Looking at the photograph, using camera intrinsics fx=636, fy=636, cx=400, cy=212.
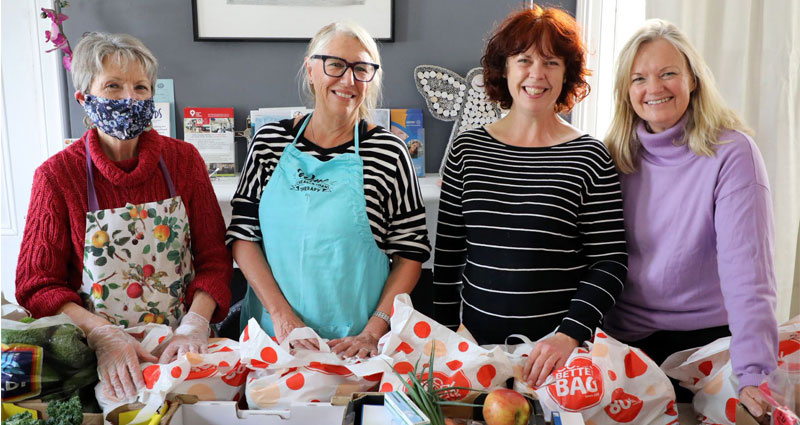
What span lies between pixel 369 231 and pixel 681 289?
0.71 metres

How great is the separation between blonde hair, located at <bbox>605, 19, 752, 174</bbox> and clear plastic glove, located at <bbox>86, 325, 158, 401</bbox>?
44.8 inches

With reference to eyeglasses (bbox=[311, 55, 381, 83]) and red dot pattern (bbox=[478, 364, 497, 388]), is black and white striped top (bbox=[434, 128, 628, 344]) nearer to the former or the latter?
red dot pattern (bbox=[478, 364, 497, 388])

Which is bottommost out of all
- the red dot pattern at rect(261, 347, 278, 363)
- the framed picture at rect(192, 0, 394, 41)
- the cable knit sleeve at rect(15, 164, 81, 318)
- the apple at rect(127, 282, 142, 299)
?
the red dot pattern at rect(261, 347, 278, 363)

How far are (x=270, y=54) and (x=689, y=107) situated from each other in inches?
75.5

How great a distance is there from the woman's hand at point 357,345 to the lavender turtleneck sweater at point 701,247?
0.57m

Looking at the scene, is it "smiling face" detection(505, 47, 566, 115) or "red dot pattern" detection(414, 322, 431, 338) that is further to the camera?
"smiling face" detection(505, 47, 566, 115)

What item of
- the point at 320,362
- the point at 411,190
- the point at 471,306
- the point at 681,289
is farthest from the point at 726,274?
the point at 320,362

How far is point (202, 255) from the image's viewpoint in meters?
1.52

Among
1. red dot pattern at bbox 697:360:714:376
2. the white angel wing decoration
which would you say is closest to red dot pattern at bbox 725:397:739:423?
red dot pattern at bbox 697:360:714:376

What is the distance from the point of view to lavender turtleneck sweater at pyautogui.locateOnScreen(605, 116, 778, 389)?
1246mm

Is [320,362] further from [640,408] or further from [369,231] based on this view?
[640,408]

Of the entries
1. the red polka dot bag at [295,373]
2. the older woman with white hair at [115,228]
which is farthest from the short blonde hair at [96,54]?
the red polka dot bag at [295,373]

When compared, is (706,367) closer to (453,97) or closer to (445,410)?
(445,410)

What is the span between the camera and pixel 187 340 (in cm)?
135
